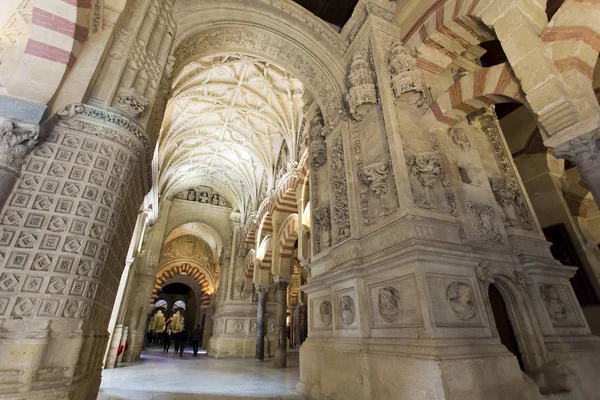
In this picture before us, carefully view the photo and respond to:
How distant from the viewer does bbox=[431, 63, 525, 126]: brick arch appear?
3693 mm

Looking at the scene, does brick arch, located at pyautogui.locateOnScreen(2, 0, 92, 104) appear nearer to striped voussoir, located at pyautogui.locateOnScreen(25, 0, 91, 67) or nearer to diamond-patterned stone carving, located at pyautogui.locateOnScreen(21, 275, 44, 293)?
striped voussoir, located at pyautogui.locateOnScreen(25, 0, 91, 67)

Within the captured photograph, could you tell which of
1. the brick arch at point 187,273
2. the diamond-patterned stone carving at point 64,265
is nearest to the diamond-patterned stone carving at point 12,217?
the diamond-patterned stone carving at point 64,265

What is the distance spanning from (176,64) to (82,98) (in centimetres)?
245

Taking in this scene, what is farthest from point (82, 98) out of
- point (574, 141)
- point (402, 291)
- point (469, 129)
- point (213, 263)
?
point (213, 263)

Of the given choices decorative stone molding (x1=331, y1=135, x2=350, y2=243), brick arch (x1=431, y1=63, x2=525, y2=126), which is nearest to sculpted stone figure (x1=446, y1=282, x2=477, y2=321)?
decorative stone molding (x1=331, y1=135, x2=350, y2=243)

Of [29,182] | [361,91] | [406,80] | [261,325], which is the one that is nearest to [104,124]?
[29,182]

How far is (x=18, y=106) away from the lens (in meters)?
2.88

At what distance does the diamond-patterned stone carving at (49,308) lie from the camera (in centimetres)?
247

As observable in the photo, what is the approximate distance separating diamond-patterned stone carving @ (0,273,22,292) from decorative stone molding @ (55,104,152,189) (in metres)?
1.65

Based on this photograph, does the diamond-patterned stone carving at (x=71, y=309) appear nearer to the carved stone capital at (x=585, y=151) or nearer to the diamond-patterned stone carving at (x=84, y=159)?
the diamond-patterned stone carving at (x=84, y=159)

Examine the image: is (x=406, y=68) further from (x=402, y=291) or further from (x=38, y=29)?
(x=38, y=29)

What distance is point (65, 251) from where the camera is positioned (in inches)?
107

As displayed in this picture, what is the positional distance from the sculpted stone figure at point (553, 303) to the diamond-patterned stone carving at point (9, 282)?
5.96 metres

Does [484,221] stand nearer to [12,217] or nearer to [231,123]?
[12,217]
